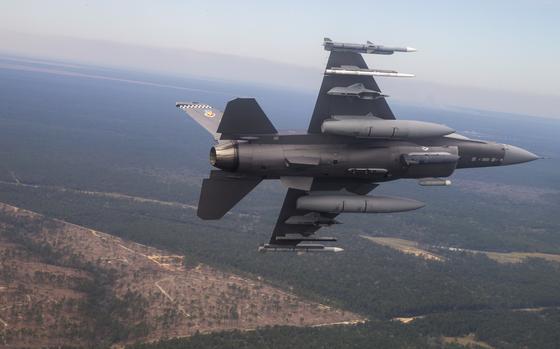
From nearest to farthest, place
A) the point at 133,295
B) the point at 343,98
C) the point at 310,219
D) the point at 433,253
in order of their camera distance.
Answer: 1. the point at 343,98
2. the point at 310,219
3. the point at 133,295
4. the point at 433,253

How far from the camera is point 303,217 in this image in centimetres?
1877

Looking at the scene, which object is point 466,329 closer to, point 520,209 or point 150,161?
point 520,209

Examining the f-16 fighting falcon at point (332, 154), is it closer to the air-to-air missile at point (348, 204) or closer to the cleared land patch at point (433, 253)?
the air-to-air missile at point (348, 204)

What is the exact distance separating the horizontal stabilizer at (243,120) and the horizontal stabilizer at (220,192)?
58.0 inches

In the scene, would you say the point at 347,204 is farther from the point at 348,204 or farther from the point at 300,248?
the point at 300,248

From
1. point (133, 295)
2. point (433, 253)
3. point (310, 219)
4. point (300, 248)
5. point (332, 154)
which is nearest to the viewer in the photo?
point (332, 154)

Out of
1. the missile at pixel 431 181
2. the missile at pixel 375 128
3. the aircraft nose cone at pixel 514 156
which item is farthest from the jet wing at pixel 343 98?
the aircraft nose cone at pixel 514 156

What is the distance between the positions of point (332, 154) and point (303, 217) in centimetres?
267

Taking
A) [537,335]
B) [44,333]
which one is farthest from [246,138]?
[537,335]

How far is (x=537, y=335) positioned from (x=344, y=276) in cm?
2813

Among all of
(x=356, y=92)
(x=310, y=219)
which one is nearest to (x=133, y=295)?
(x=310, y=219)

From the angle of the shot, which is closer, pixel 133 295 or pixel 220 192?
pixel 220 192

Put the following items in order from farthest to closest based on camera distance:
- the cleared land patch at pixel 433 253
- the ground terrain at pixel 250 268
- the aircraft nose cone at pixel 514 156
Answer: the cleared land patch at pixel 433 253
the ground terrain at pixel 250 268
the aircraft nose cone at pixel 514 156

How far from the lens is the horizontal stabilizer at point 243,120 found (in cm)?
1716
